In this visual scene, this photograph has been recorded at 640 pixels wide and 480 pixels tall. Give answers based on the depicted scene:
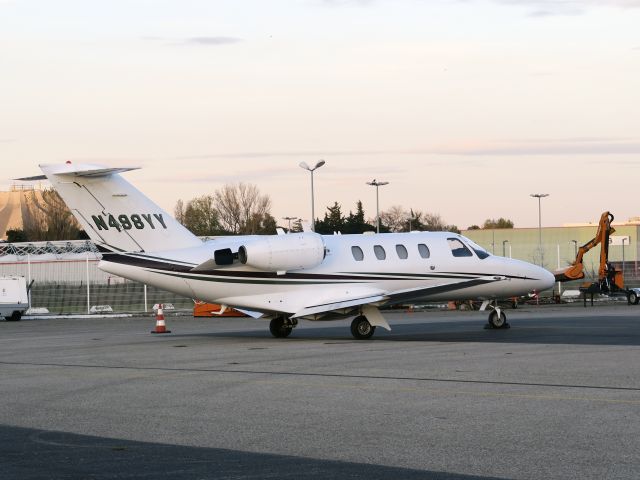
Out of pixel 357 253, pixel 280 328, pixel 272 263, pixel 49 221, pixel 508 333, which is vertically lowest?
pixel 508 333

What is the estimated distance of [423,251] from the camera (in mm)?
29531

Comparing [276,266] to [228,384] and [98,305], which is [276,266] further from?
[98,305]

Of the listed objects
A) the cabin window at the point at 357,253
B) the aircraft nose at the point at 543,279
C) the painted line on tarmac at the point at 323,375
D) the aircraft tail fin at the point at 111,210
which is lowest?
the painted line on tarmac at the point at 323,375

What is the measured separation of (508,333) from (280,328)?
6247 mm

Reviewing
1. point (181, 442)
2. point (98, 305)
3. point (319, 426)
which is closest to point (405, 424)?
point (319, 426)

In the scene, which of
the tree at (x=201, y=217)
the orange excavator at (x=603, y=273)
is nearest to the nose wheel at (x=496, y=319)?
the orange excavator at (x=603, y=273)

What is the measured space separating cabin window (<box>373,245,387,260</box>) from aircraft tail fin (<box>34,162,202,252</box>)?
5.39 m

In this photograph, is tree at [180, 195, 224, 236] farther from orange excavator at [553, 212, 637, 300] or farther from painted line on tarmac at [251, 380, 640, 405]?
painted line on tarmac at [251, 380, 640, 405]

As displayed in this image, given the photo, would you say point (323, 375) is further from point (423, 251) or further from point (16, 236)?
point (16, 236)

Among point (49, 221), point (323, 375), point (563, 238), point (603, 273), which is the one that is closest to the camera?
point (323, 375)

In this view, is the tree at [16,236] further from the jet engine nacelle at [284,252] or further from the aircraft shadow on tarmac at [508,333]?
the jet engine nacelle at [284,252]

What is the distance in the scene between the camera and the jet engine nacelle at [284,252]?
26.9 m

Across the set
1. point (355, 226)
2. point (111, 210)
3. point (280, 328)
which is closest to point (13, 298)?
point (280, 328)

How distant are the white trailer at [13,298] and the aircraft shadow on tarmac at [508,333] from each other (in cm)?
1722
